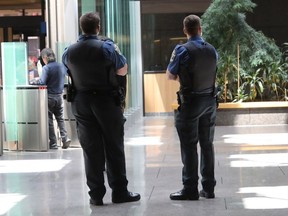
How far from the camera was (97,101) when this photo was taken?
5.43 meters

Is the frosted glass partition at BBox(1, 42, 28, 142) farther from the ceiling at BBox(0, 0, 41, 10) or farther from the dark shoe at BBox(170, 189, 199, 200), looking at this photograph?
the ceiling at BBox(0, 0, 41, 10)

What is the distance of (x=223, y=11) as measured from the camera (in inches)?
575

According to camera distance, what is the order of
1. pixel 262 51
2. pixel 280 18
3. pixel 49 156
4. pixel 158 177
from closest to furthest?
pixel 158 177 < pixel 49 156 < pixel 262 51 < pixel 280 18

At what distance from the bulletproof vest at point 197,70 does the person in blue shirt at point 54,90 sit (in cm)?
500

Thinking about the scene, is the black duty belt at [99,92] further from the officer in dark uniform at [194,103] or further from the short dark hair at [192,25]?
the short dark hair at [192,25]

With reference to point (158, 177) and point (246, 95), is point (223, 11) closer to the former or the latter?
point (246, 95)

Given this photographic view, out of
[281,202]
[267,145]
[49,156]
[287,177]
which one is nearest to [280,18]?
[267,145]

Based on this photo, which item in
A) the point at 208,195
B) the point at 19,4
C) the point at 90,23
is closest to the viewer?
the point at 90,23

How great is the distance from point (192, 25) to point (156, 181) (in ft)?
6.35

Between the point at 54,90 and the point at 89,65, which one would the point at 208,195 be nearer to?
the point at 89,65

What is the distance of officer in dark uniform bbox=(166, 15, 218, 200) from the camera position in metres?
5.55

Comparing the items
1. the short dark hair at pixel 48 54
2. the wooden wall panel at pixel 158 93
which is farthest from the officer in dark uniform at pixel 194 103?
the wooden wall panel at pixel 158 93

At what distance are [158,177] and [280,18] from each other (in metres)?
12.8

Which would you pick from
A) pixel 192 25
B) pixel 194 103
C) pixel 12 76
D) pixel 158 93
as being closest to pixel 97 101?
pixel 194 103
